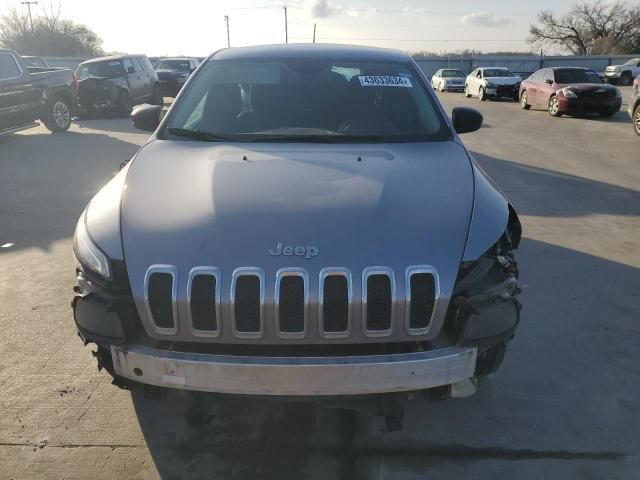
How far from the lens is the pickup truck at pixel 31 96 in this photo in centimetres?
1131

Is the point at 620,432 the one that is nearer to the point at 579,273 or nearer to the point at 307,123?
the point at 579,273

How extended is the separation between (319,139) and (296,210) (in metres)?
0.97

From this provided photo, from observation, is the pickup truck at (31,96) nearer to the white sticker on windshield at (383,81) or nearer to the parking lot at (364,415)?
the parking lot at (364,415)

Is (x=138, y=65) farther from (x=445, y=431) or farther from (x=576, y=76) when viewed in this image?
(x=445, y=431)

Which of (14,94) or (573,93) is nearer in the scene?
(14,94)

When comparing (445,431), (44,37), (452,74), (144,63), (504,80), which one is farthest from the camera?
(44,37)

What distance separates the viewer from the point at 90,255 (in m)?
2.34

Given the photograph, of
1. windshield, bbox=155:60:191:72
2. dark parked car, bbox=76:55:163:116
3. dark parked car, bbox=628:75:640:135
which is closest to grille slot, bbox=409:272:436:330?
dark parked car, bbox=628:75:640:135

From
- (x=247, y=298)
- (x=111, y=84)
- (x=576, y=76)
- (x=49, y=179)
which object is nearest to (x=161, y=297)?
(x=247, y=298)

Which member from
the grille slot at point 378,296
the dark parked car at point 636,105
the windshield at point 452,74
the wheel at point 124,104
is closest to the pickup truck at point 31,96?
the wheel at point 124,104

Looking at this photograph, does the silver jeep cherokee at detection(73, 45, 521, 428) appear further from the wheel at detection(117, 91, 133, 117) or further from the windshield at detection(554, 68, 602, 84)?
the windshield at detection(554, 68, 602, 84)

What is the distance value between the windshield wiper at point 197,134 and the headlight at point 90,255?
962mm

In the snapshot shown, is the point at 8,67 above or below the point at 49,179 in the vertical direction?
above

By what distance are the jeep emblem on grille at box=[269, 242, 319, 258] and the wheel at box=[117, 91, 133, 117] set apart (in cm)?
1585
